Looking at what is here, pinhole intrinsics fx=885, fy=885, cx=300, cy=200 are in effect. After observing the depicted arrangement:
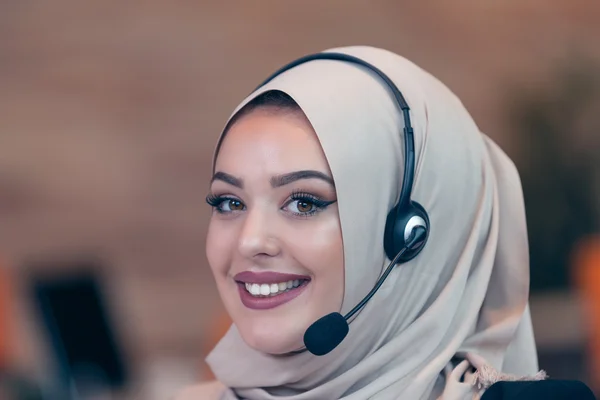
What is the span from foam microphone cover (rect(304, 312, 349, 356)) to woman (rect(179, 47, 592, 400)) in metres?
0.05

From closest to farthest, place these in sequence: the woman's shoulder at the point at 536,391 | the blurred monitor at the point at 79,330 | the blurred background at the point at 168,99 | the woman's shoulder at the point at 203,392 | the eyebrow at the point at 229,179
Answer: the woman's shoulder at the point at 536,391 < the eyebrow at the point at 229,179 < the woman's shoulder at the point at 203,392 < the blurred monitor at the point at 79,330 < the blurred background at the point at 168,99

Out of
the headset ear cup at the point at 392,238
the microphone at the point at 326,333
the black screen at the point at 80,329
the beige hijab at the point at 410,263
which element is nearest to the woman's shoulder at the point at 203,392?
the beige hijab at the point at 410,263

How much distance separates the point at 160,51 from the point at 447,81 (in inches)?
73.6

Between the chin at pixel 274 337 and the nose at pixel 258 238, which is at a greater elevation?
the nose at pixel 258 238

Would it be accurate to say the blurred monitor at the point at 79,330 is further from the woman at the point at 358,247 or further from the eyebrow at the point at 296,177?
the eyebrow at the point at 296,177

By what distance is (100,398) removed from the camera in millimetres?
2994

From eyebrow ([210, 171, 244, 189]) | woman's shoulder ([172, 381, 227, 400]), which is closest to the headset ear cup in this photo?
eyebrow ([210, 171, 244, 189])

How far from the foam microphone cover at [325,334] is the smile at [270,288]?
0.27 ft

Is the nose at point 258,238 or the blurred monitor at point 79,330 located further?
the blurred monitor at point 79,330

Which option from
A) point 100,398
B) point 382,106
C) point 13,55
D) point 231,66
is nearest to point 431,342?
point 382,106

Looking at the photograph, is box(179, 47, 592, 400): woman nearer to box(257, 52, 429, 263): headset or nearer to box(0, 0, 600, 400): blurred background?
box(257, 52, 429, 263): headset

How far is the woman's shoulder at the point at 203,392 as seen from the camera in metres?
1.74

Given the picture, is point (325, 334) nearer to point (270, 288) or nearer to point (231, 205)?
point (270, 288)

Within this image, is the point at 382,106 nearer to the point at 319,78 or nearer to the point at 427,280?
the point at 319,78
